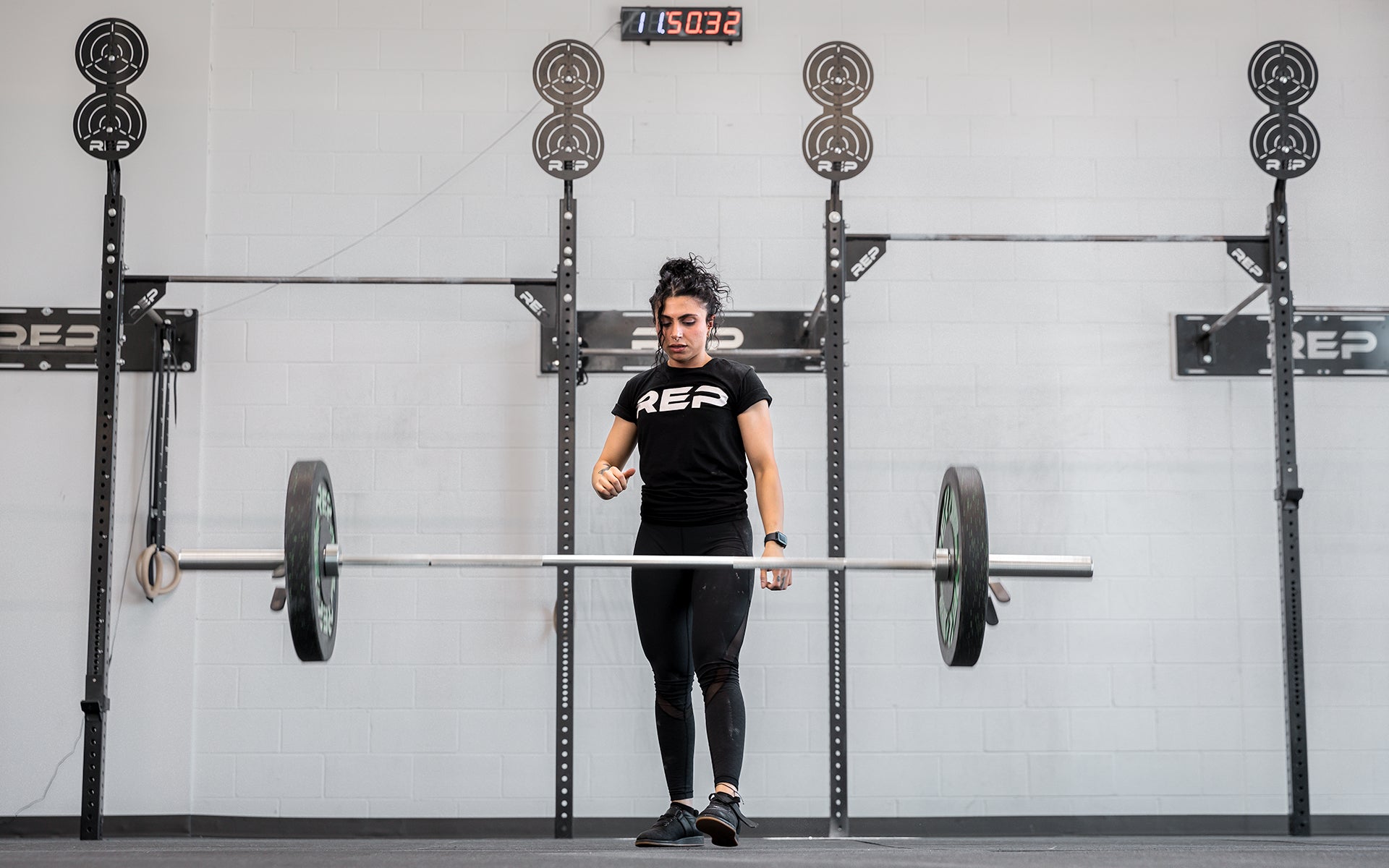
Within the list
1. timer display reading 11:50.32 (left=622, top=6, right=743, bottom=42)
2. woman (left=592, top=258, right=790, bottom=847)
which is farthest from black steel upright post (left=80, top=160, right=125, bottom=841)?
timer display reading 11:50.32 (left=622, top=6, right=743, bottom=42)

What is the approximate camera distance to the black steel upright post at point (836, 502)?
10.1 ft

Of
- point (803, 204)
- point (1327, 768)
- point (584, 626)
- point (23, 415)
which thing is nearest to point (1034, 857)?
point (584, 626)

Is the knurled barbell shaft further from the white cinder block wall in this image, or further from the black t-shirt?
the white cinder block wall

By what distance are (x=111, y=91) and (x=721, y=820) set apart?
2573mm

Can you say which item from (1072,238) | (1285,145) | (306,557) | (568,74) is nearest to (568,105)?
(568,74)

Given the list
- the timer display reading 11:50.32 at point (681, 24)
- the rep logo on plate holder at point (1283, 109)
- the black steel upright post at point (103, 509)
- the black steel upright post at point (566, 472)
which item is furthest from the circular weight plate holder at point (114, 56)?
the rep logo on plate holder at point (1283, 109)

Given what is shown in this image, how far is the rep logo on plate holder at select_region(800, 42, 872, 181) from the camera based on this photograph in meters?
3.17

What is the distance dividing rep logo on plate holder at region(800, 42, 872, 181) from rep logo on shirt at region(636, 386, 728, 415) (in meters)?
0.85

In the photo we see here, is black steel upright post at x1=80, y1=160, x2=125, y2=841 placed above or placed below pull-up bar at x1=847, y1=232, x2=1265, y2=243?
below

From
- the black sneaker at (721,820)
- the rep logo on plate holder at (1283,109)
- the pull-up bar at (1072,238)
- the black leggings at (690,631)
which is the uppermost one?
the rep logo on plate holder at (1283,109)

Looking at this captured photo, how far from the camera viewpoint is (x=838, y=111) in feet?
10.4

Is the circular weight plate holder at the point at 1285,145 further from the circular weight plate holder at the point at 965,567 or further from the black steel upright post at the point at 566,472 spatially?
the black steel upright post at the point at 566,472

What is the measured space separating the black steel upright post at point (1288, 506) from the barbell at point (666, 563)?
1.30 m

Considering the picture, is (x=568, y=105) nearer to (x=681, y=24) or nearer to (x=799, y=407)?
(x=681, y=24)
